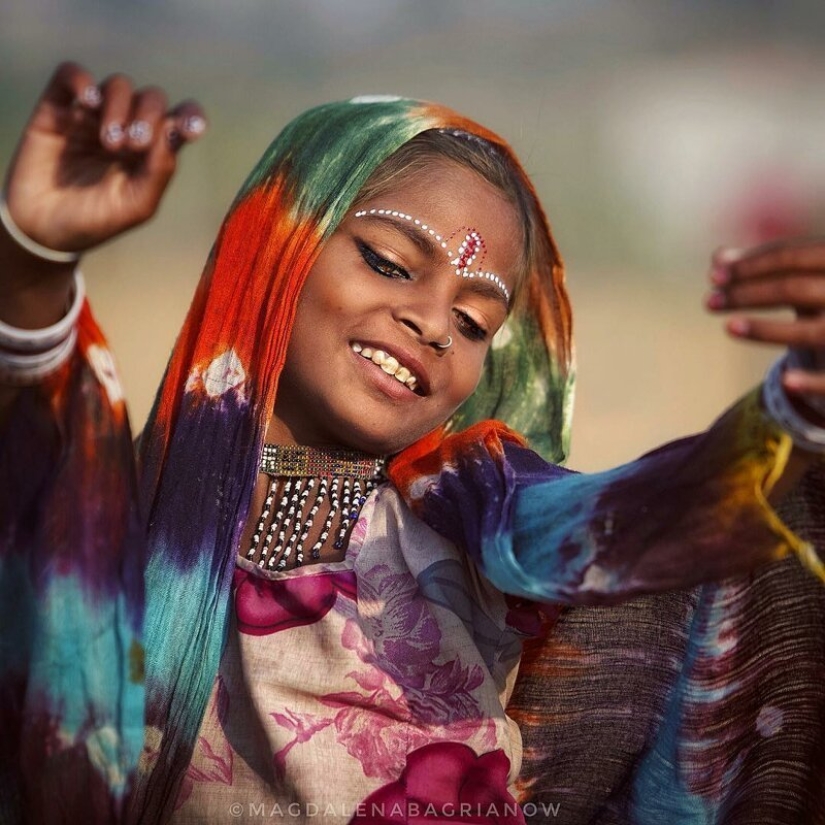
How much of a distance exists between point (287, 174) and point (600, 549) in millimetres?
998

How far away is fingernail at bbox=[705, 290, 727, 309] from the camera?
1.72m

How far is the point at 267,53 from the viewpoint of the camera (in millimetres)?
12281

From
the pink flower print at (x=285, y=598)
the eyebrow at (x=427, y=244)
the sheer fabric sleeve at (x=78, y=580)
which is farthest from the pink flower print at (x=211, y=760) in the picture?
the eyebrow at (x=427, y=244)

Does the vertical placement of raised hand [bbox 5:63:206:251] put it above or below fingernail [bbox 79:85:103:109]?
below

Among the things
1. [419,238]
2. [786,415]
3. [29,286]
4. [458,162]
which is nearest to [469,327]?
[419,238]

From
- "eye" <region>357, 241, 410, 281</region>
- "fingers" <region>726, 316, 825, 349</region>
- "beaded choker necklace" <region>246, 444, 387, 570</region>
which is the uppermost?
"fingers" <region>726, 316, 825, 349</region>

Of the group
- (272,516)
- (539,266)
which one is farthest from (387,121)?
(272,516)

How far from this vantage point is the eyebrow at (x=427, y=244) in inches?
92.4

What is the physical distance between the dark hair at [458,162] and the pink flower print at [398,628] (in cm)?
69

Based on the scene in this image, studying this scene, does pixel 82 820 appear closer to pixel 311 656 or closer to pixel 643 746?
pixel 311 656

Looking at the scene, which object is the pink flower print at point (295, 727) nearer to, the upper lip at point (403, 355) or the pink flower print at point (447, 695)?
the pink flower print at point (447, 695)

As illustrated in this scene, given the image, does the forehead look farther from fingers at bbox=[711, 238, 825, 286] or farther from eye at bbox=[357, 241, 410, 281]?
fingers at bbox=[711, 238, 825, 286]

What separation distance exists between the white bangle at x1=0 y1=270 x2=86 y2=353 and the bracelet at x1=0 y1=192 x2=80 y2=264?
0.06 m

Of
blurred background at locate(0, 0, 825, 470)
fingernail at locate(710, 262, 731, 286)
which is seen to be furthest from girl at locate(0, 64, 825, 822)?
blurred background at locate(0, 0, 825, 470)
